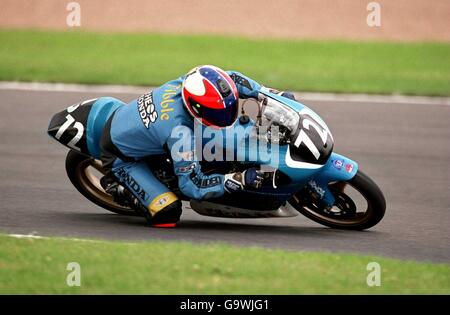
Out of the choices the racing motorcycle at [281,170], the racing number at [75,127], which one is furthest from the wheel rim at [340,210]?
the racing number at [75,127]

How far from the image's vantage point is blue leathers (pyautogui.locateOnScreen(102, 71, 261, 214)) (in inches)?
311

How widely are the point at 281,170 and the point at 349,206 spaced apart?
85 cm

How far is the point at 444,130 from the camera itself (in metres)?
12.6

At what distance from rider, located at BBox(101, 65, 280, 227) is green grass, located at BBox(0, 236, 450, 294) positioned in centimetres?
66

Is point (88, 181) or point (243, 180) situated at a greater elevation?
point (243, 180)

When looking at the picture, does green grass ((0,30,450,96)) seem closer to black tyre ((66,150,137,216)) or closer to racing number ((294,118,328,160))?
black tyre ((66,150,137,216))

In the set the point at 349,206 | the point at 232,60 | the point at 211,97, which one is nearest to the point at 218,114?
the point at 211,97

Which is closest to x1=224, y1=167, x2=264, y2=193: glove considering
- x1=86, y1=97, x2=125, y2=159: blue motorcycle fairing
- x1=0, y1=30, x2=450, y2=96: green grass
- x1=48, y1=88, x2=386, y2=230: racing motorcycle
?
x1=48, y1=88, x2=386, y2=230: racing motorcycle

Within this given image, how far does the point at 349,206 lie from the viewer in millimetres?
8297

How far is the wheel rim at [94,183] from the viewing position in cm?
888

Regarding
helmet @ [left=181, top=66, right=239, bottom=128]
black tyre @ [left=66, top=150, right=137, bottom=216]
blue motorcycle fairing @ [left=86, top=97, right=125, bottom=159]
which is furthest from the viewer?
black tyre @ [left=66, top=150, right=137, bottom=216]

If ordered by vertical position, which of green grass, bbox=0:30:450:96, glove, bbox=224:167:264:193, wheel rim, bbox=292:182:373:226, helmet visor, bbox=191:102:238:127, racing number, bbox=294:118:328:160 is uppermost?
green grass, bbox=0:30:450:96

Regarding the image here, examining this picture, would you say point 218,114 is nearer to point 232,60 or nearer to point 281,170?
point 281,170

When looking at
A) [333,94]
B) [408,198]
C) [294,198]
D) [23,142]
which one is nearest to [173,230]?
[294,198]
